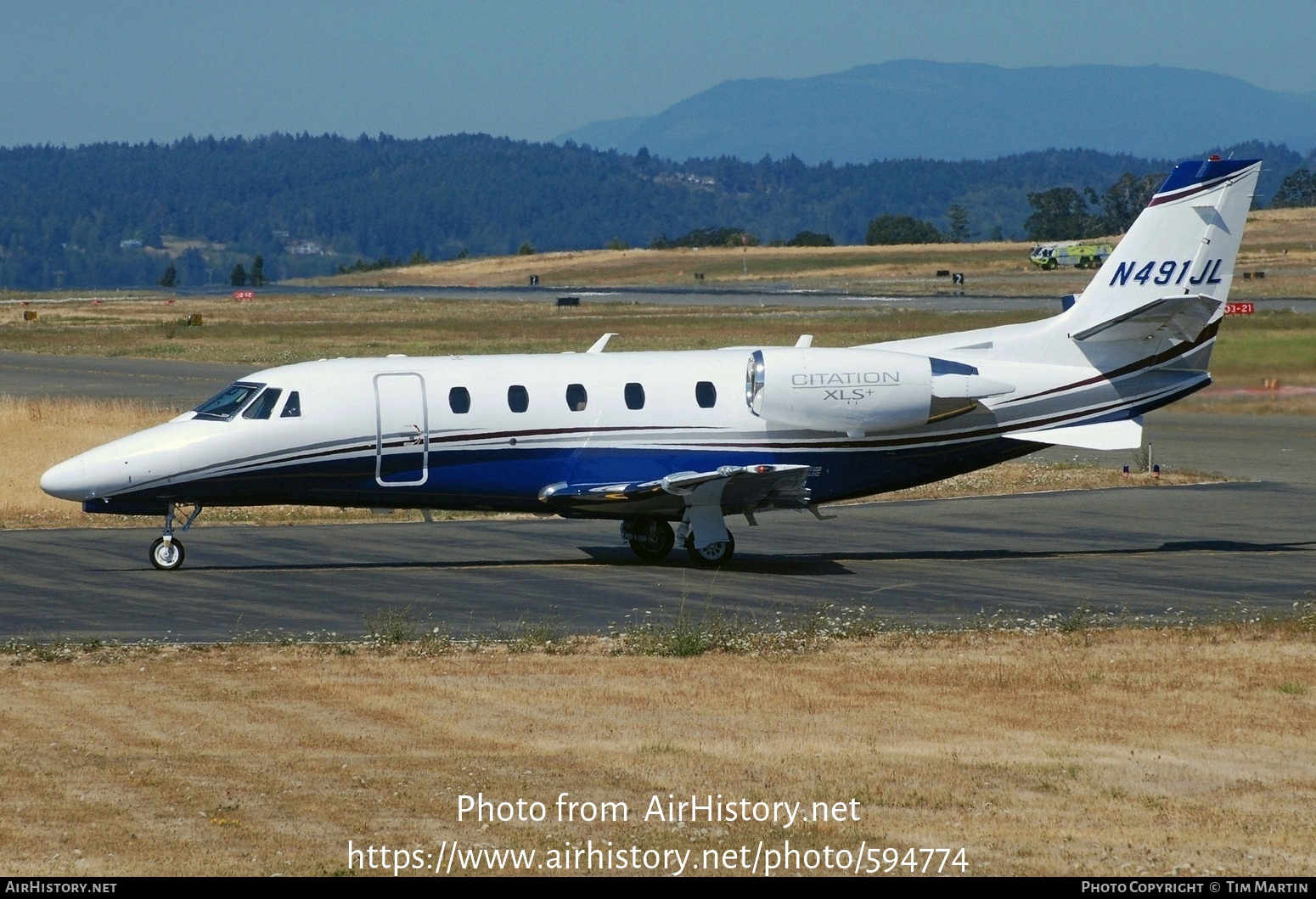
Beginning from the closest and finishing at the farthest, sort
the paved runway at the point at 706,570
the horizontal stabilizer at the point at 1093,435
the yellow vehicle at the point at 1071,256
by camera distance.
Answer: the paved runway at the point at 706,570 < the horizontal stabilizer at the point at 1093,435 < the yellow vehicle at the point at 1071,256

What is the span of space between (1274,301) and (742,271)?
3204 inches

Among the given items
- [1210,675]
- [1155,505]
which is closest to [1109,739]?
[1210,675]

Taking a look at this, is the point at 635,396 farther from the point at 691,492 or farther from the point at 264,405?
the point at 264,405

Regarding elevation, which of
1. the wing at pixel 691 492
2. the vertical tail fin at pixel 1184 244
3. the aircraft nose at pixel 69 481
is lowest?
the wing at pixel 691 492

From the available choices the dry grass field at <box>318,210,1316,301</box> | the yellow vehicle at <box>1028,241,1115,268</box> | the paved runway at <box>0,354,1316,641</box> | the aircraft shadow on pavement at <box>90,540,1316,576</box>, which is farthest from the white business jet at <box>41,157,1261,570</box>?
the yellow vehicle at <box>1028,241,1115,268</box>

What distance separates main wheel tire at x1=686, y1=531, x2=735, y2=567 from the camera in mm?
24906

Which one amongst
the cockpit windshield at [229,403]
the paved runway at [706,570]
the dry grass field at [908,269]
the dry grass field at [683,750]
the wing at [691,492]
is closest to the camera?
the dry grass field at [683,750]

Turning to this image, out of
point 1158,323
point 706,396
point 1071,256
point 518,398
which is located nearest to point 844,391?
point 706,396

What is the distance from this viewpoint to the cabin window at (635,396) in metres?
24.7

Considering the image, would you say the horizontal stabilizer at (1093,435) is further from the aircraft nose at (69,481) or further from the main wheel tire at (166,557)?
the aircraft nose at (69,481)

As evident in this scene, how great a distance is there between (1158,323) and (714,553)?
7582mm

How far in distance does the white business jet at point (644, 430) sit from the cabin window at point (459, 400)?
78 mm

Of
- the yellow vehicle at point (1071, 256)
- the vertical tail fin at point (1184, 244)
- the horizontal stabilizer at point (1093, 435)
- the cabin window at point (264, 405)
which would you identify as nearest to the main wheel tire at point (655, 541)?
the horizontal stabilizer at point (1093, 435)

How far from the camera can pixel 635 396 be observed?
Result: 24734 millimetres
